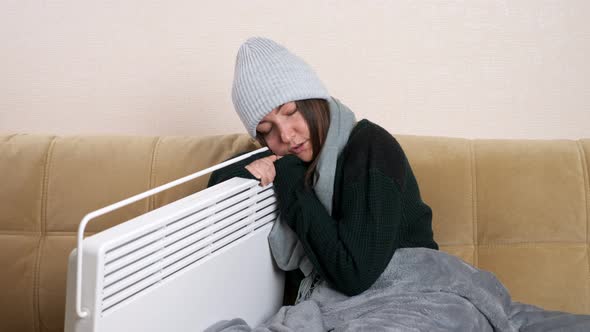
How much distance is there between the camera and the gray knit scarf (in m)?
1.39

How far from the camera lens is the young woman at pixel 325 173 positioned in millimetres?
1278

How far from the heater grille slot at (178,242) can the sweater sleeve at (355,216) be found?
75mm

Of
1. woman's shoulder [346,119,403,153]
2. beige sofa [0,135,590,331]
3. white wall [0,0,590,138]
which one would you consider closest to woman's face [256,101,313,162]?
woman's shoulder [346,119,403,153]

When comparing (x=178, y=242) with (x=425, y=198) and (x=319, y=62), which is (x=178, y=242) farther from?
(x=319, y=62)

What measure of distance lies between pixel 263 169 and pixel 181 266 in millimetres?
346

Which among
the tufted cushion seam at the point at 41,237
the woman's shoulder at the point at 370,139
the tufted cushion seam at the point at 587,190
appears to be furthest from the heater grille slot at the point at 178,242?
the tufted cushion seam at the point at 587,190

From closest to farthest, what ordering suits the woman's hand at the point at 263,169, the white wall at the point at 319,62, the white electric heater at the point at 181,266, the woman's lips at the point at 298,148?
the white electric heater at the point at 181,266, the woman's hand at the point at 263,169, the woman's lips at the point at 298,148, the white wall at the point at 319,62

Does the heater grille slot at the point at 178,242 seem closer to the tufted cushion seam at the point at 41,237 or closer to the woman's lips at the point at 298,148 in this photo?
the woman's lips at the point at 298,148

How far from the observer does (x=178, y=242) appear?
1044 millimetres

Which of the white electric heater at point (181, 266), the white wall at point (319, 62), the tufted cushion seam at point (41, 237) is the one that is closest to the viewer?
the white electric heater at point (181, 266)

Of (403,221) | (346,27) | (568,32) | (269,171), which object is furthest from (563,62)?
(269,171)

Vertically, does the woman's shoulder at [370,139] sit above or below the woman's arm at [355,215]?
above

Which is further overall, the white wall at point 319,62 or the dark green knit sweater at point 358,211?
the white wall at point 319,62

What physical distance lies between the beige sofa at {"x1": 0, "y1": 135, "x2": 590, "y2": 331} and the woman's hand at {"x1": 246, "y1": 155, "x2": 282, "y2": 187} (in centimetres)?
34
